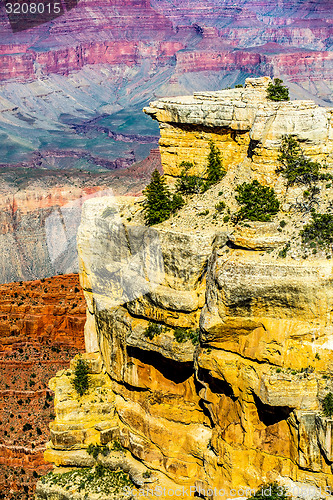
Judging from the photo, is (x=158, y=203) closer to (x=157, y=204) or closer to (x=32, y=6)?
(x=157, y=204)

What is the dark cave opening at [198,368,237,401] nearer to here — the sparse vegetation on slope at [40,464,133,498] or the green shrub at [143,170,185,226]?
the green shrub at [143,170,185,226]

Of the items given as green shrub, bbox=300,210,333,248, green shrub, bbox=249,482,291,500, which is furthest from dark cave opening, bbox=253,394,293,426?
green shrub, bbox=300,210,333,248

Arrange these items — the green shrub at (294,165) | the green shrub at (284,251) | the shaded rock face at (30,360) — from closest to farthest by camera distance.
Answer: the green shrub at (284,251), the green shrub at (294,165), the shaded rock face at (30,360)

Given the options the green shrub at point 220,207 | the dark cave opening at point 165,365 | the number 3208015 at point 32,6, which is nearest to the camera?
the green shrub at point 220,207

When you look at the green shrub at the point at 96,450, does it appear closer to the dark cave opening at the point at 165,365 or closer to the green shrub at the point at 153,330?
the dark cave opening at the point at 165,365

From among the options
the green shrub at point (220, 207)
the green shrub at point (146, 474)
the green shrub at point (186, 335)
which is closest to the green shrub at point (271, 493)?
the green shrub at point (146, 474)

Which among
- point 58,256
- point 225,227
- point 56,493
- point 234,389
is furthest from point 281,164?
point 58,256

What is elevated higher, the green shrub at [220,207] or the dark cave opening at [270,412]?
the green shrub at [220,207]
